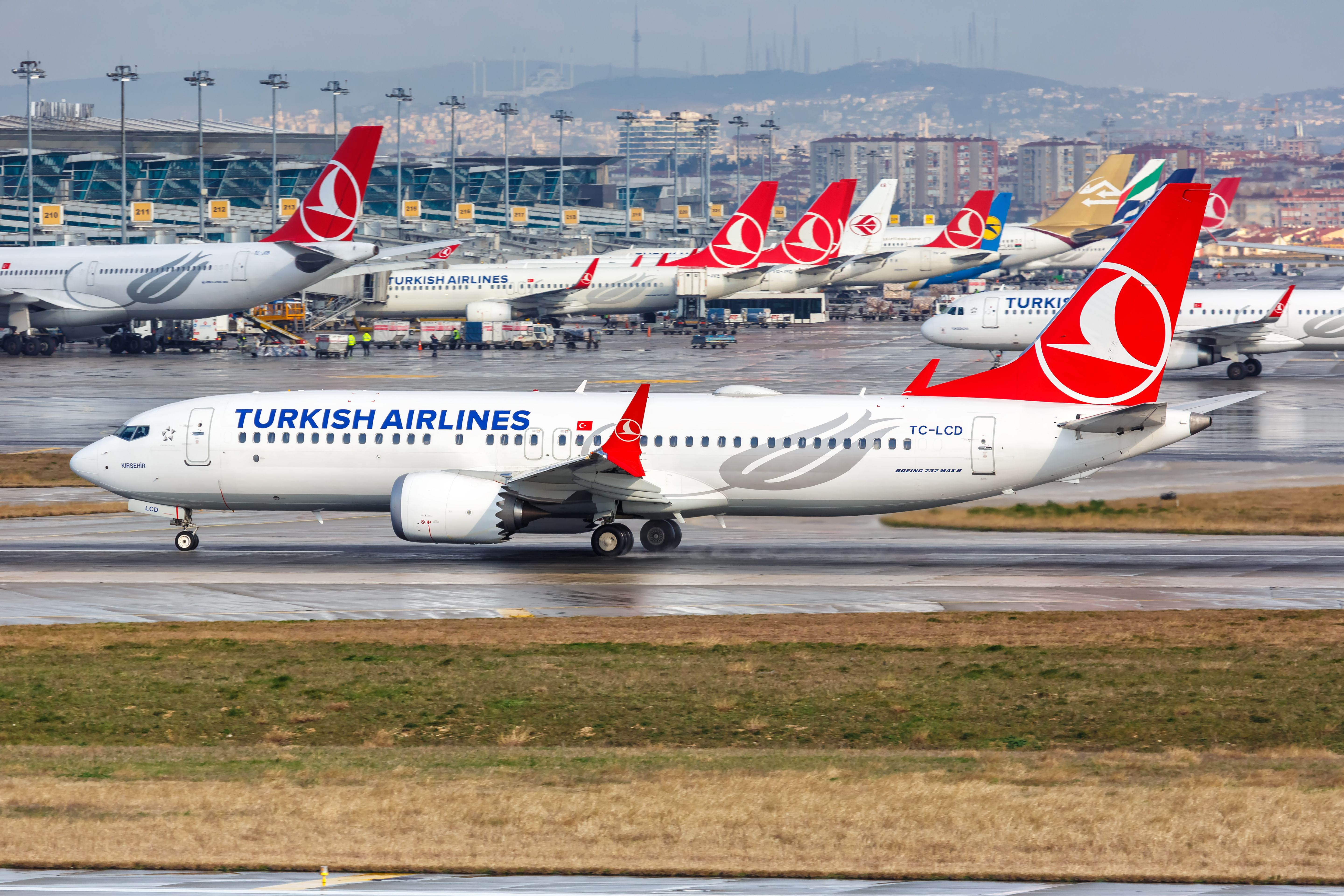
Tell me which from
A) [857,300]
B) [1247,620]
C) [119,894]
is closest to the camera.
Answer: [119,894]

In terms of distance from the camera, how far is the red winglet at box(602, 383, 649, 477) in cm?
3622

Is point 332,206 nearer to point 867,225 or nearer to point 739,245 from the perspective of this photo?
point 739,245

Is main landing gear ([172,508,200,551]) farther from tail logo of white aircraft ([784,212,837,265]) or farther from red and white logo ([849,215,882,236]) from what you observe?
red and white logo ([849,215,882,236])

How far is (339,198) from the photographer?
9744 cm

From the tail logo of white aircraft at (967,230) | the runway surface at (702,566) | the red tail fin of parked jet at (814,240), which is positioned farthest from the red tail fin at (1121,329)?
the tail logo of white aircraft at (967,230)

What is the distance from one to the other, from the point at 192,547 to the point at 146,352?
7015 centimetres

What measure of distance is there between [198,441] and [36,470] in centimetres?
1935

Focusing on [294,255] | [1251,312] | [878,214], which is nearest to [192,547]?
[294,255]

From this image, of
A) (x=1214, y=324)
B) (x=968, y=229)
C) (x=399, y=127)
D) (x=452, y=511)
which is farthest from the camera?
(x=399, y=127)

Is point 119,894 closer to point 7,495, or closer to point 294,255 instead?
point 7,495

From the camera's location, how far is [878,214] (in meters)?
157

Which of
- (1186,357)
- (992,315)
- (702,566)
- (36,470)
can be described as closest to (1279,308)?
(1186,357)

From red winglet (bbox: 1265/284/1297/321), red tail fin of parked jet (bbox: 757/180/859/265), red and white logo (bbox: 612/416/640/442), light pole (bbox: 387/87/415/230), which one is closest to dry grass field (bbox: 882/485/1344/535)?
red and white logo (bbox: 612/416/640/442)

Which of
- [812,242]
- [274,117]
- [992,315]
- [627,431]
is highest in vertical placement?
[274,117]
